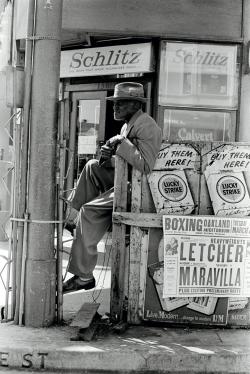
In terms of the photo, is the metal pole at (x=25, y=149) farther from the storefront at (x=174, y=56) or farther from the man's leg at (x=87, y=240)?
the storefront at (x=174, y=56)

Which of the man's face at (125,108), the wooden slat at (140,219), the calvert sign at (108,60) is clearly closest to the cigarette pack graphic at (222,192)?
the wooden slat at (140,219)

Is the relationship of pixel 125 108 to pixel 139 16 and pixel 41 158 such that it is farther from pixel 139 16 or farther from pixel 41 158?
pixel 139 16

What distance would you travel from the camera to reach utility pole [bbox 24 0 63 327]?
16.2ft

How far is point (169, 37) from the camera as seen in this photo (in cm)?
920

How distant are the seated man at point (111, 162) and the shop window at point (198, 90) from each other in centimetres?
422

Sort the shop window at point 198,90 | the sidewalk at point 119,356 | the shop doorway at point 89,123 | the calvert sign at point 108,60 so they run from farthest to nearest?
the shop doorway at point 89,123, the calvert sign at point 108,60, the shop window at point 198,90, the sidewalk at point 119,356

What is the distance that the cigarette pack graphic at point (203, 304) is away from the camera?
16.6 feet

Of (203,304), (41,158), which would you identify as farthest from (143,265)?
(41,158)

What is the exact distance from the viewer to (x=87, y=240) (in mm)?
5109

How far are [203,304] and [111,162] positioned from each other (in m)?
1.49

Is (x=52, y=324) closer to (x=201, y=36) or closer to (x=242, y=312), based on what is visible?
(x=242, y=312)

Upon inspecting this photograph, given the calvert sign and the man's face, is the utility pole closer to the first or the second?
the man's face

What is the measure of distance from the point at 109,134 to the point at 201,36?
8.10 ft

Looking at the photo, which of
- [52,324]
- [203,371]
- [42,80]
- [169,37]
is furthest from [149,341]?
[169,37]
